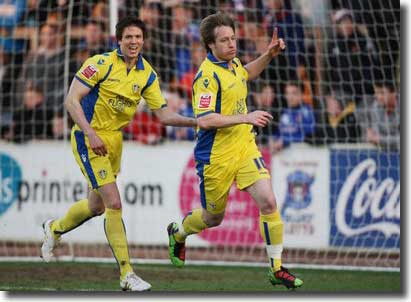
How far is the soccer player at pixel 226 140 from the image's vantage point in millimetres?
8297

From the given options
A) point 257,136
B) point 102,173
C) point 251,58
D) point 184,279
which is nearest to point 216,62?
point 102,173

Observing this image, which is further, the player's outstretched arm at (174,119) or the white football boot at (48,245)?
the white football boot at (48,245)

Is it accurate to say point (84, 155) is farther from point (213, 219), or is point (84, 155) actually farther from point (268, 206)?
point (268, 206)

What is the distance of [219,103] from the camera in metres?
8.43

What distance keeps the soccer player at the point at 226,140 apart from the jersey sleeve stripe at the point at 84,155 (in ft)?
3.08

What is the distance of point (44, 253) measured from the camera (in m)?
9.55

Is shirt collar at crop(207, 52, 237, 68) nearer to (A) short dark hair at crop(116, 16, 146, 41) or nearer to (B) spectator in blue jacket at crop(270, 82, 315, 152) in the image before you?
(A) short dark hair at crop(116, 16, 146, 41)

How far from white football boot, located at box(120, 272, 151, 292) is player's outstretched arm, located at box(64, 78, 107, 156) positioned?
1.09 meters

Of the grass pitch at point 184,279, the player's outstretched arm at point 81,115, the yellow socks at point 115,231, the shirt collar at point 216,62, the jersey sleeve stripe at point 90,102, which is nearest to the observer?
the player's outstretched arm at point 81,115

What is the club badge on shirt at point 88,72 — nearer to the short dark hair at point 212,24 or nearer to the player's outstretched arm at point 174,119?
the player's outstretched arm at point 174,119

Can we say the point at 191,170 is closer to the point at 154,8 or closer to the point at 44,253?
the point at 154,8

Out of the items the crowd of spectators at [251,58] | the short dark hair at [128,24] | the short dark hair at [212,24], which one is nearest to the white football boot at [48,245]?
the short dark hair at [128,24]

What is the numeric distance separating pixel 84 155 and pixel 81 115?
509mm

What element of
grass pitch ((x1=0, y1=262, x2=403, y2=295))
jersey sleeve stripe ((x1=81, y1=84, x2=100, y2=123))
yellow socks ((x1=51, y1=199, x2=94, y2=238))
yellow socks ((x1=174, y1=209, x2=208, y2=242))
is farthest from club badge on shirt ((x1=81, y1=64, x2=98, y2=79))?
grass pitch ((x1=0, y1=262, x2=403, y2=295))
